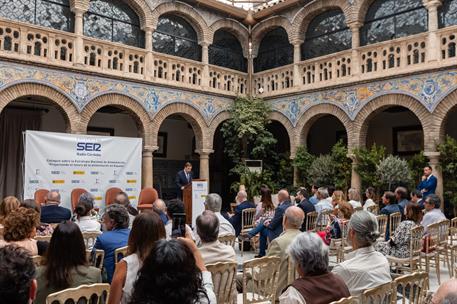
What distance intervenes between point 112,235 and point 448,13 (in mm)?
10227

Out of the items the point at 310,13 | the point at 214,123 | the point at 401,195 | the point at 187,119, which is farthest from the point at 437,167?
the point at 187,119

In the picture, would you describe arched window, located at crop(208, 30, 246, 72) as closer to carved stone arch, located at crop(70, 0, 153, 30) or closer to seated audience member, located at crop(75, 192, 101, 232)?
carved stone arch, located at crop(70, 0, 153, 30)

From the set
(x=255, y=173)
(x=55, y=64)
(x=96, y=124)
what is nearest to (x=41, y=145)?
(x=55, y=64)

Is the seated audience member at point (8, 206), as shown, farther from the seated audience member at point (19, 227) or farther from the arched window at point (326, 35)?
the arched window at point (326, 35)

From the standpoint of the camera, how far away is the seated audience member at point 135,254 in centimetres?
271

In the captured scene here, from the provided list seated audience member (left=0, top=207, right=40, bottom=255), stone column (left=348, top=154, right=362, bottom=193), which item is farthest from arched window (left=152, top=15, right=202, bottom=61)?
seated audience member (left=0, top=207, right=40, bottom=255)

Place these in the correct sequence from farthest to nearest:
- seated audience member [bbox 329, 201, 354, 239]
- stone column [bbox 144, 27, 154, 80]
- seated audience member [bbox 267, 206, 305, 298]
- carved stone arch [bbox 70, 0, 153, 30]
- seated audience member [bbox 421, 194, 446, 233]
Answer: carved stone arch [bbox 70, 0, 153, 30]
stone column [bbox 144, 27, 154, 80]
seated audience member [bbox 421, 194, 446, 233]
seated audience member [bbox 329, 201, 354, 239]
seated audience member [bbox 267, 206, 305, 298]

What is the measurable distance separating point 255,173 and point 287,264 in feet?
29.9

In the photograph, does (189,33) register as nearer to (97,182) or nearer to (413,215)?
(97,182)

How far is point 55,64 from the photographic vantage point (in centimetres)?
1028

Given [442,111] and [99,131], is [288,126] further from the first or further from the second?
[99,131]

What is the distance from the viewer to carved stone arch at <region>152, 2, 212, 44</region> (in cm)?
1254

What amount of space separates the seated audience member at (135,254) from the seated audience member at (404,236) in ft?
13.2

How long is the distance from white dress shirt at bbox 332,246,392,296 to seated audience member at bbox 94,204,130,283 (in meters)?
1.96
